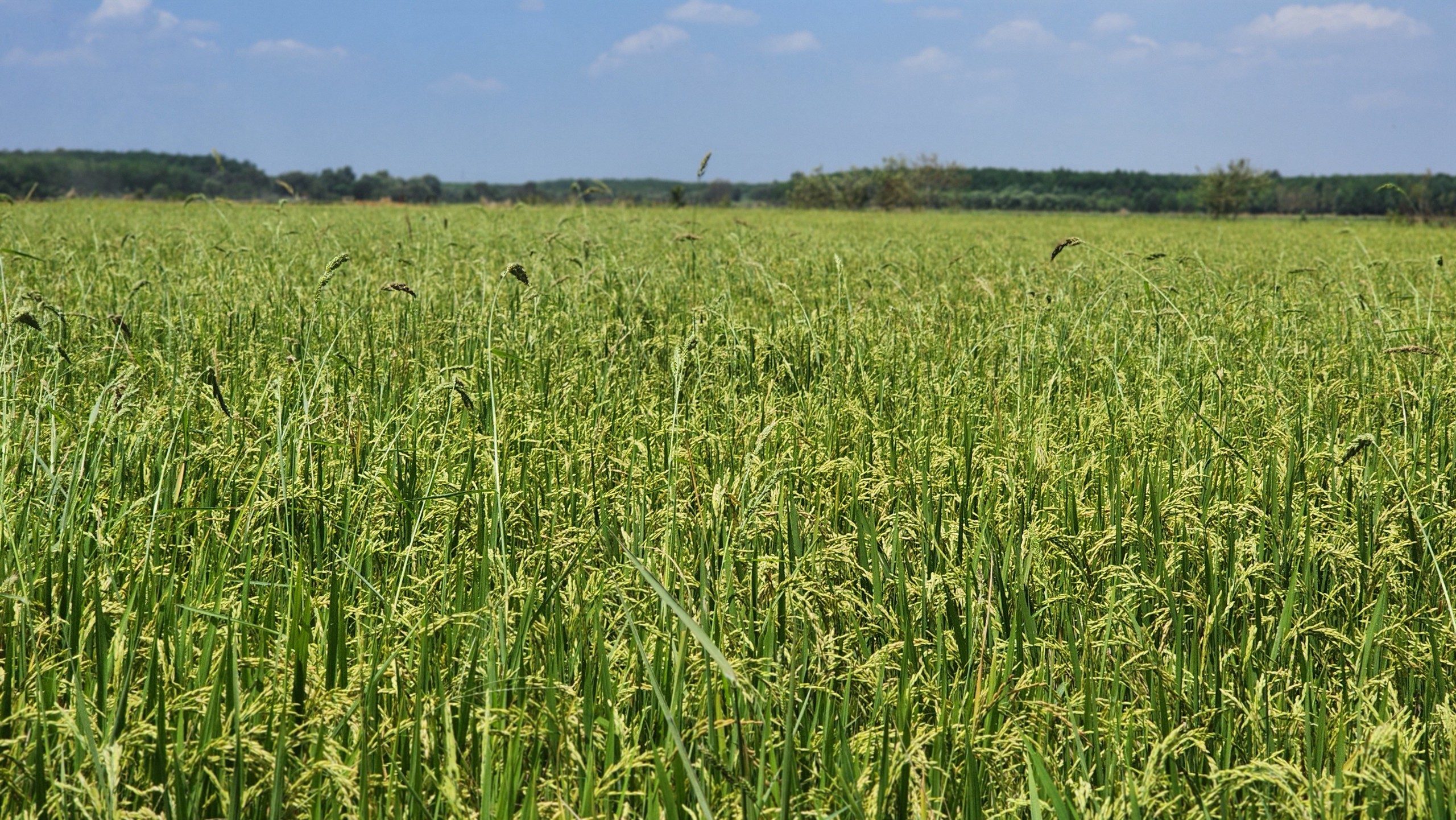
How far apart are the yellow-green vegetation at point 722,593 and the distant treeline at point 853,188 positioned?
27.5 m

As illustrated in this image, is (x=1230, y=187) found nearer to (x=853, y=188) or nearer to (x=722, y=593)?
(x=853, y=188)

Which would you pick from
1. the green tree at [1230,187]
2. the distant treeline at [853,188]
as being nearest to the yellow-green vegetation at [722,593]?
the distant treeline at [853,188]

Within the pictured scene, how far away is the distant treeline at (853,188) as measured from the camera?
40062mm

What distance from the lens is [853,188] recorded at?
7675 centimetres

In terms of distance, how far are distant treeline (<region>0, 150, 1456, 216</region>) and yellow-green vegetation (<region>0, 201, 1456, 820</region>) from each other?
90.3 feet

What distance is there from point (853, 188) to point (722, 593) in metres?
78.5

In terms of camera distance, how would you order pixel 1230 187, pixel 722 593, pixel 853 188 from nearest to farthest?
pixel 722 593 < pixel 1230 187 < pixel 853 188

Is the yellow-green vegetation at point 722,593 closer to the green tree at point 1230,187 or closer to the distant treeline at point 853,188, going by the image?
the distant treeline at point 853,188

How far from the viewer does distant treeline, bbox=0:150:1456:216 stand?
40062mm

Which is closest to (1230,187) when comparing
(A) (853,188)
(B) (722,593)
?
(A) (853,188)

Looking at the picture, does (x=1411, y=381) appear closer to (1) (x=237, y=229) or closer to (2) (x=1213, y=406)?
(2) (x=1213, y=406)

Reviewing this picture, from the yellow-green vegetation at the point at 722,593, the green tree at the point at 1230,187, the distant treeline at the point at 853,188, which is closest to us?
the yellow-green vegetation at the point at 722,593

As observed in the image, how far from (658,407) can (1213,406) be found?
1.84 m

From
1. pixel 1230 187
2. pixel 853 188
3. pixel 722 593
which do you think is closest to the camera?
pixel 722 593
